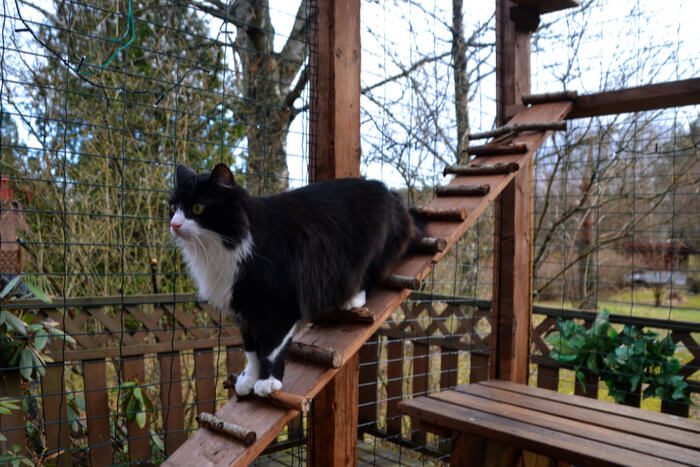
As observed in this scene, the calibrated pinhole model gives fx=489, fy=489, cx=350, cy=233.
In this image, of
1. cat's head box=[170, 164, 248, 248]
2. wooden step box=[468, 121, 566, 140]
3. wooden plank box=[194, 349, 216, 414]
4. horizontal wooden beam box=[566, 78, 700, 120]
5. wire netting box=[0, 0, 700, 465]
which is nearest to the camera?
cat's head box=[170, 164, 248, 248]

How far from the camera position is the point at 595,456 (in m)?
1.41

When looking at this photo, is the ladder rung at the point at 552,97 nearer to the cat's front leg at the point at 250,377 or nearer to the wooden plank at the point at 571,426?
the wooden plank at the point at 571,426

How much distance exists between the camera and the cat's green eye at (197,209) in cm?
122

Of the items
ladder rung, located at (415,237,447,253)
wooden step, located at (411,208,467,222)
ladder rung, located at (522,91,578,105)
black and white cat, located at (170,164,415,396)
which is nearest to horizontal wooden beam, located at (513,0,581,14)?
ladder rung, located at (522,91,578,105)

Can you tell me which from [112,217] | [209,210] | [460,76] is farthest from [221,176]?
[460,76]

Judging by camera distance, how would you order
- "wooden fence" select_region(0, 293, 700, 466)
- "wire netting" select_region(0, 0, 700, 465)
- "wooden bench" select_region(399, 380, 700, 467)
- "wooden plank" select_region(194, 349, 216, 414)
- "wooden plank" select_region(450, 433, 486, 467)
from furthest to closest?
"wooden plank" select_region(194, 349, 216, 414)
"wire netting" select_region(0, 0, 700, 465)
"wooden fence" select_region(0, 293, 700, 466)
"wooden plank" select_region(450, 433, 486, 467)
"wooden bench" select_region(399, 380, 700, 467)

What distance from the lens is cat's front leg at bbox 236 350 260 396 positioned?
1.36 metres

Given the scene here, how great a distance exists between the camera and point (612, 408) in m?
1.89

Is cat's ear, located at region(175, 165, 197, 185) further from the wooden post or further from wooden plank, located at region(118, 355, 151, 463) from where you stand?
wooden plank, located at region(118, 355, 151, 463)

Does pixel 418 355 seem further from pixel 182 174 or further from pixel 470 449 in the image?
pixel 182 174

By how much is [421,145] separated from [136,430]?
7.75ft

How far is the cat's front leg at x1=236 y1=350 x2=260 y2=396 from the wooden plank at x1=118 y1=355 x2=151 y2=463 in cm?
147

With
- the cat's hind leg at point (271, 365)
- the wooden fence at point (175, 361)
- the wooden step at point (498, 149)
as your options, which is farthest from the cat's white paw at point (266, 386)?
the wooden step at point (498, 149)

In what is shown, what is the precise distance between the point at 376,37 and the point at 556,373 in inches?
89.6
